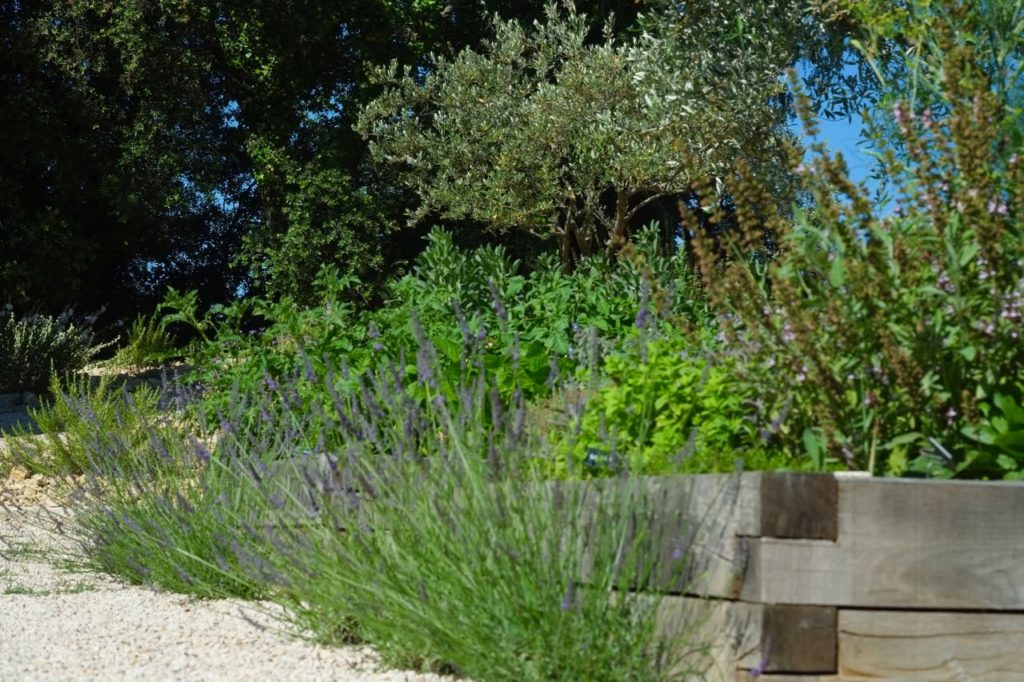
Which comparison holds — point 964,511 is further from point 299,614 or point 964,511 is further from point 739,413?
point 299,614

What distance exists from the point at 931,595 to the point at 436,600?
1087 mm

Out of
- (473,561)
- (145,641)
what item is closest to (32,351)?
(145,641)

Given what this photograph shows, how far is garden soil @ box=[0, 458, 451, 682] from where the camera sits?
3055 millimetres

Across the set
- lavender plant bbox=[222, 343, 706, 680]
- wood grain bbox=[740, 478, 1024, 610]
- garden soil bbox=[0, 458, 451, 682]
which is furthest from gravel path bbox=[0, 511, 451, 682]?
wood grain bbox=[740, 478, 1024, 610]

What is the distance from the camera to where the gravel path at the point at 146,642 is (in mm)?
3055

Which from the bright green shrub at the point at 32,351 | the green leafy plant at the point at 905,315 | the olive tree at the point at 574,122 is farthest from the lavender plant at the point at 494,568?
the bright green shrub at the point at 32,351

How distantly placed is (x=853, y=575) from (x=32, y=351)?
10557 mm

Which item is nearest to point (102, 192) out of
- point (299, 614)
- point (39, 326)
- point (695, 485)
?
point (39, 326)

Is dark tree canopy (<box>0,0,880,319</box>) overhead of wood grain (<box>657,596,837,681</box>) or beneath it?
overhead

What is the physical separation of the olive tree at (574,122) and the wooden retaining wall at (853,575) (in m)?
7.30

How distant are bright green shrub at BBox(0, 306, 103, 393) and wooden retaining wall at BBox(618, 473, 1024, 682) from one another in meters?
10.1

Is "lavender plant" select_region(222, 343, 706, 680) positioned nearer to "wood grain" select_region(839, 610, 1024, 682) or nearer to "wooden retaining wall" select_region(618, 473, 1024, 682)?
"wooden retaining wall" select_region(618, 473, 1024, 682)

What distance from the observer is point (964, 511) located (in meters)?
2.59

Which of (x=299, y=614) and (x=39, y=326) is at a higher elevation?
(x=39, y=326)
